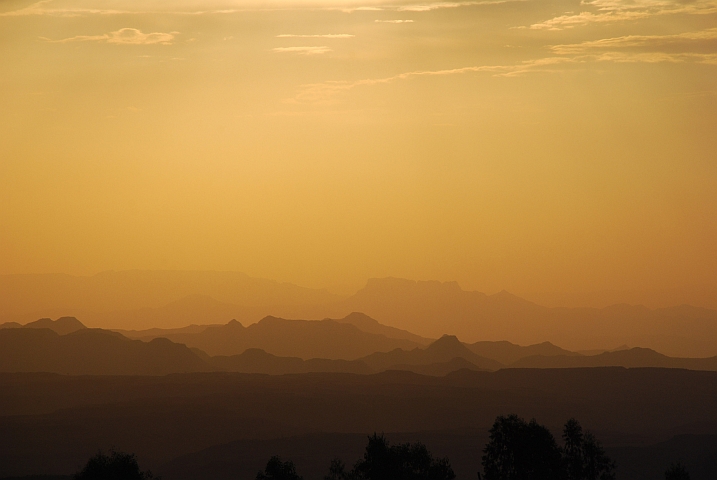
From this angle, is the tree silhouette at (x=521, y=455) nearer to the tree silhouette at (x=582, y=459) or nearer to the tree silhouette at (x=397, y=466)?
the tree silhouette at (x=582, y=459)

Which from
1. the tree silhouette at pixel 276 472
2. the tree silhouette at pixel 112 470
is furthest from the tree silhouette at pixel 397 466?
the tree silhouette at pixel 112 470

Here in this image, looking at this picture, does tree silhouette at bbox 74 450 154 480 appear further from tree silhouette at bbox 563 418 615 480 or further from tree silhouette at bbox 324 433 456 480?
tree silhouette at bbox 563 418 615 480

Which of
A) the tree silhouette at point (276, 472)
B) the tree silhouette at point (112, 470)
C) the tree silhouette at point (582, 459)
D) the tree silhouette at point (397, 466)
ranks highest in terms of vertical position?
the tree silhouette at point (582, 459)

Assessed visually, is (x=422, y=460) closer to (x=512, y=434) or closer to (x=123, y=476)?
(x=512, y=434)

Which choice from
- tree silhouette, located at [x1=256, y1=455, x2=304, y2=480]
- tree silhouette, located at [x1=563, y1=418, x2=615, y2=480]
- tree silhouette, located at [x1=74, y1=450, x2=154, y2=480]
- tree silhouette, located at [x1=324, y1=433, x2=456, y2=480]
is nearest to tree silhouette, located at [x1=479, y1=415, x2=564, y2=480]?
tree silhouette, located at [x1=563, y1=418, x2=615, y2=480]

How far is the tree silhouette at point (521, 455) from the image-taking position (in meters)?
116

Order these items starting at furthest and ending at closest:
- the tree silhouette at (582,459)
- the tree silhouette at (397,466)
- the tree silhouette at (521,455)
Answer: the tree silhouette at (397,466)
the tree silhouette at (521,455)
the tree silhouette at (582,459)

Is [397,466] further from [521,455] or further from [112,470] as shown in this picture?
[112,470]

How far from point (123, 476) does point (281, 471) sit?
25980 millimetres

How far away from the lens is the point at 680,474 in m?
107

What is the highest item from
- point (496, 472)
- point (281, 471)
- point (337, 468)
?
point (496, 472)

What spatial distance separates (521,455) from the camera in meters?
117

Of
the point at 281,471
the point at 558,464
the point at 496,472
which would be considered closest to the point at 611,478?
the point at 558,464

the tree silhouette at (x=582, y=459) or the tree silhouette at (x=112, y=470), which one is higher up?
the tree silhouette at (x=582, y=459)
